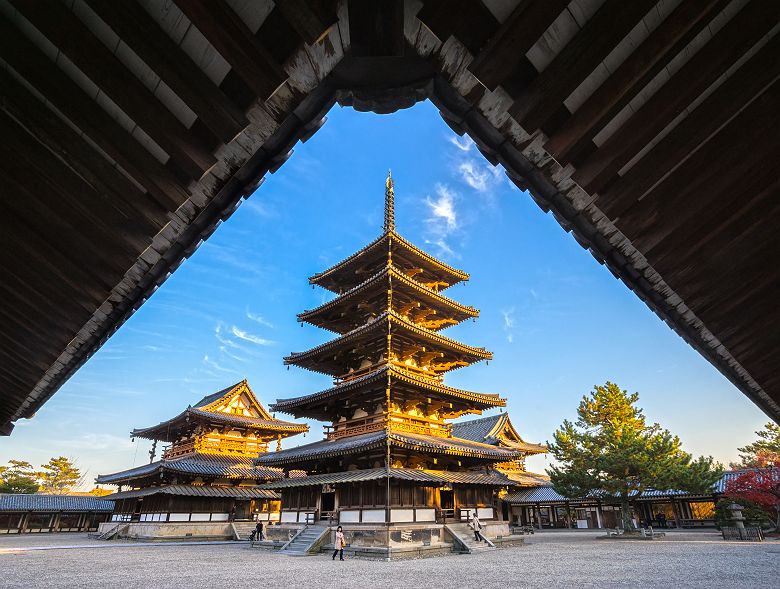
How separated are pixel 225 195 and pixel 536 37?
2439 millimetres

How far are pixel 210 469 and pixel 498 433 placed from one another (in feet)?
79.6

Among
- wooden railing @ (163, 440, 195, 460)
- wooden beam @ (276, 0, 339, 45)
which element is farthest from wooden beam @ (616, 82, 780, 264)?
wooden railing @ (163, 440, 195, 460)

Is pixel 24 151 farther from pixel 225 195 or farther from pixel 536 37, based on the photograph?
pixel 536 37

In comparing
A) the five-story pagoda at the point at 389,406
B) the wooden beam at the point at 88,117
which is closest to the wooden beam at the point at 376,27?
the wooden beam at the point at 88,117

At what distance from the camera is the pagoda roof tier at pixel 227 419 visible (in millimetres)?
33094

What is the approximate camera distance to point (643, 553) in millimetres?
17906

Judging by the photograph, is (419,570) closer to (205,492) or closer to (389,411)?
(389,411)

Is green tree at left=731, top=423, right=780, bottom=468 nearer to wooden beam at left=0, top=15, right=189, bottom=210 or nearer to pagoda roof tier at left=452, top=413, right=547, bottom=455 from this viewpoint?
pagoda roof tier at left=452, top=413, right=547, bottom=455

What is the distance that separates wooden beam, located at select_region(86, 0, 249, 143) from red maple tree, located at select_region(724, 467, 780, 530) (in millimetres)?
32495

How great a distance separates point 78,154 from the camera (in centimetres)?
252

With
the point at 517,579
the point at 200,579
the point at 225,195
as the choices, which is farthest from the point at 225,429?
the point at 225,195

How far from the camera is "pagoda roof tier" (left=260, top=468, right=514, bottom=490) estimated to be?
18.1 meters

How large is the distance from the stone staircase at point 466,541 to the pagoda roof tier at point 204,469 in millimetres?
13883

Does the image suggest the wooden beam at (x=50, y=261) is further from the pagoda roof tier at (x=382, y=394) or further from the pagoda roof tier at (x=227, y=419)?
the pagoda roof tier at (x=227, y=419)
